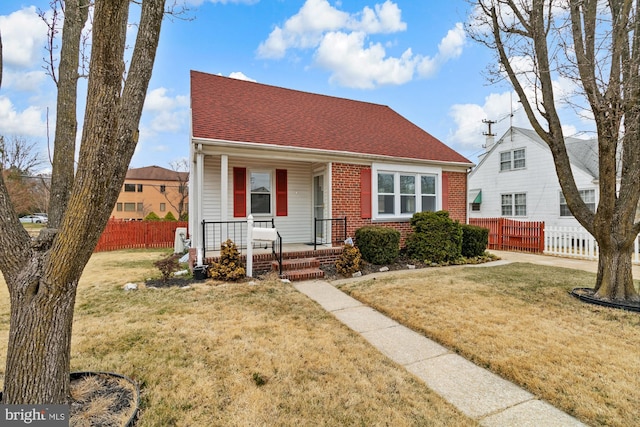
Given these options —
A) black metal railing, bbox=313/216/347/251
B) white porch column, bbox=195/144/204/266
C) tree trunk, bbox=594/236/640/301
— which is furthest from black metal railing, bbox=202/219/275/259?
tree trunk, bbox=594/236/640/301

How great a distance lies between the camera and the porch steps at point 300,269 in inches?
284

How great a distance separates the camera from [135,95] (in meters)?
2.23

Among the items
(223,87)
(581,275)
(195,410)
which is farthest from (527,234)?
(195,410)

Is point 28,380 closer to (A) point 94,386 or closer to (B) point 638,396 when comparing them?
(A) point 94,386

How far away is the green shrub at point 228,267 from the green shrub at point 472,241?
23.1 ft

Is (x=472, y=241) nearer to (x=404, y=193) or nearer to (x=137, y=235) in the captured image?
(x=404, y=193)

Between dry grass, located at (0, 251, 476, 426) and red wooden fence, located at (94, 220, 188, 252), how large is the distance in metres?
9.45

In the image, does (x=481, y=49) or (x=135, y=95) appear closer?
(x=135, y=95)

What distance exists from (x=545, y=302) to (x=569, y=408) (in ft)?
10.7

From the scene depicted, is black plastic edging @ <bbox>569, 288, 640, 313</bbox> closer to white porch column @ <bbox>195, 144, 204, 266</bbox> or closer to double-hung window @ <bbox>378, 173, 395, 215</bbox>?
double-hung window @ <bbox>378, 173, 395, 215</bbox>

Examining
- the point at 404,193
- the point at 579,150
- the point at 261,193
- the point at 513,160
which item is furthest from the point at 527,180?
the point at 261,193

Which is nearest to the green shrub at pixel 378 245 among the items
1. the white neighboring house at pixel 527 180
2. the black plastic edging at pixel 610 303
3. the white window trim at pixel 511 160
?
the black plastic edging at pixel 610 303

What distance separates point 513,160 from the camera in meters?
16.9

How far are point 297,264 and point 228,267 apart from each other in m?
1.63
